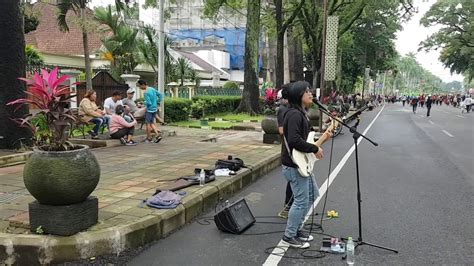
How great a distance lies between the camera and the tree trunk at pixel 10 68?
8.71m

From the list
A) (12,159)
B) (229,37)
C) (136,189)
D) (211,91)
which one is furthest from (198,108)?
(229,37)

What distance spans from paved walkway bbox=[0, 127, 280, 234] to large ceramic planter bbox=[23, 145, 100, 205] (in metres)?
0.46

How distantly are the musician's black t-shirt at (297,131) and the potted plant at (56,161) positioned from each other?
2.05 meters

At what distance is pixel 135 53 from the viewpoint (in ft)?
85.7

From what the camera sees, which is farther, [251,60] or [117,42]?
[117,42]

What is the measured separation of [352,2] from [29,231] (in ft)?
82.7

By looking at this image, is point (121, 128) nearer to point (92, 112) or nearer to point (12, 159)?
point (92, 112)

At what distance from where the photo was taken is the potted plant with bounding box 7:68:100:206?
4.27 m

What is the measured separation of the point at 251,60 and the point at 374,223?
57.5 ft

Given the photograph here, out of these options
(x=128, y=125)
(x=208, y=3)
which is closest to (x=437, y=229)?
(x=128, y=125)

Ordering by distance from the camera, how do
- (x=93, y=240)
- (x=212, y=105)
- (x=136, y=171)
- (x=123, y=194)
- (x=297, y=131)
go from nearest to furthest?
(x=93, y=240) → (x=297, y=131) → (x=123, y=194) → (x=136, y=171) → (x=212, y=105)

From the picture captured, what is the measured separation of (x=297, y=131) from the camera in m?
4.70

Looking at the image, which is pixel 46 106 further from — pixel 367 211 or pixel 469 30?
pixel 469 30

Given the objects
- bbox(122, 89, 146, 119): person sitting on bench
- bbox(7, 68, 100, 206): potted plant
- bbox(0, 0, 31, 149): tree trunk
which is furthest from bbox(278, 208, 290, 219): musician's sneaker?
bbox(122, 89, 146, 119): person sitting on bench
